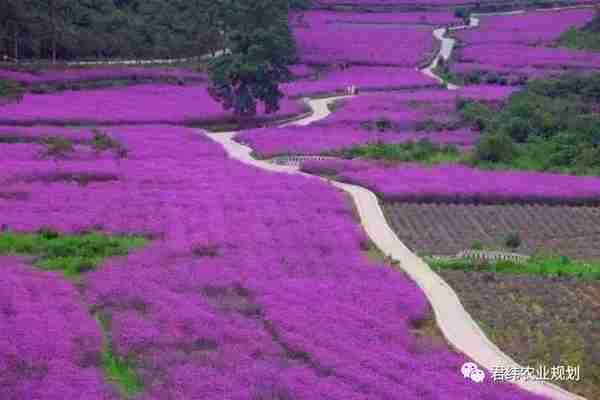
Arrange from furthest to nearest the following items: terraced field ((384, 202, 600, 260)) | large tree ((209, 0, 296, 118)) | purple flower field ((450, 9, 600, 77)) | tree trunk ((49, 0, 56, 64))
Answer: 1. purple flower field ((450, 9, 600, 77))
2. tree trunk ((49, 0, 56, 64))
3. large tree ((209, 0, 296, 118))
4. terraced field ((384, 202, 600, 260))

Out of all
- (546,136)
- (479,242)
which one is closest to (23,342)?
(479,242)

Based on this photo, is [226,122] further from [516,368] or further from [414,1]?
[414,1]

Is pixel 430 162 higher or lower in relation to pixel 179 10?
lower

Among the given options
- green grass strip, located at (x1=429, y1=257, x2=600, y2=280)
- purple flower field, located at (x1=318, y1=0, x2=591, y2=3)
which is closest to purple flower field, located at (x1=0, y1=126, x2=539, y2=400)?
green grass strip, located at (x1=429, y1=257, x2=600, y2=280)

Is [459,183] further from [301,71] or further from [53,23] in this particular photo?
[301,71]

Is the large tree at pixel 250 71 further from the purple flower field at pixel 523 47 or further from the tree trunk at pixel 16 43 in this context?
the purple flower field at pixel 523 47

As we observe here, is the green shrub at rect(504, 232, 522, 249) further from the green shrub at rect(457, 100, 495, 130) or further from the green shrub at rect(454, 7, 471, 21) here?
the green shrub at rect(454, 7, 471, 21)
